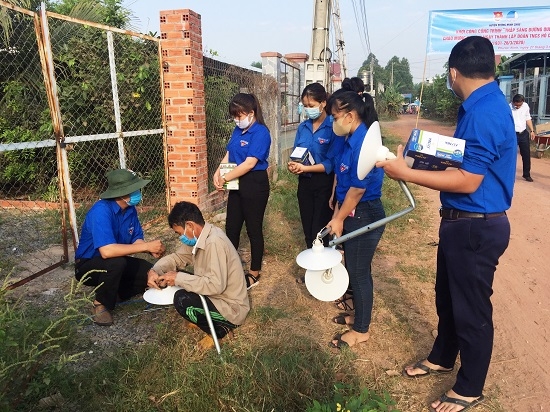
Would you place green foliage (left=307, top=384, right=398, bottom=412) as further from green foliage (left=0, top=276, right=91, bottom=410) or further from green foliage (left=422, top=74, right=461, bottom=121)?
green foliage (left=422, top=74, right=461, bottom=121)

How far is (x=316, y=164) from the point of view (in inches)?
149

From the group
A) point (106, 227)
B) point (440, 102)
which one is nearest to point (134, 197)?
point (106, 227)

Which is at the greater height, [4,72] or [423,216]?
[4,72]

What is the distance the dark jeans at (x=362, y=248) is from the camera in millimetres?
2863

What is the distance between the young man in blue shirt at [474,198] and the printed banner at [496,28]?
1196 cm

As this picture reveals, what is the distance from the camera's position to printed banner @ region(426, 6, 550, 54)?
12867 mm

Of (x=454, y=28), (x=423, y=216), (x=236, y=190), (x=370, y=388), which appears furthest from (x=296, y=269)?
(x=454, y=28)

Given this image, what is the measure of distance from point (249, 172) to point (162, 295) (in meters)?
1.41

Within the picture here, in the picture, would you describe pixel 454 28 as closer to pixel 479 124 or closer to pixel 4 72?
pixel 4 72

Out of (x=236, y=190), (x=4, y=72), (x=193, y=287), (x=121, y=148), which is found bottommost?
(x=193, y=287)

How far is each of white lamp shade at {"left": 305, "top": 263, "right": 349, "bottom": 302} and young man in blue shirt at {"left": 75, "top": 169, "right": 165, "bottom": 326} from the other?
1.12m

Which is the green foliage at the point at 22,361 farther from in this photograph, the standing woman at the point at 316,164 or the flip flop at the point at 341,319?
the standing woman at the point at 316,164

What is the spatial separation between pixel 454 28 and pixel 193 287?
12.9 metres

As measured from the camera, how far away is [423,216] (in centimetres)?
657
